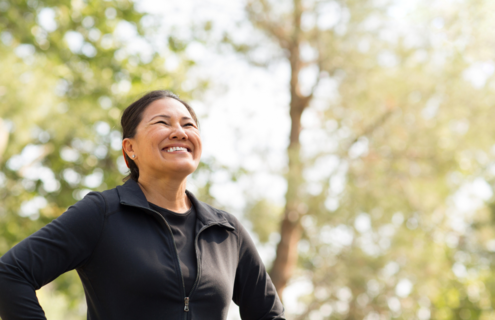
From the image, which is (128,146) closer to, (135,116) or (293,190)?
(135,116)

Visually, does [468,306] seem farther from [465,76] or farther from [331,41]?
[331,41]

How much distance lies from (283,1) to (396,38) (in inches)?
93.1

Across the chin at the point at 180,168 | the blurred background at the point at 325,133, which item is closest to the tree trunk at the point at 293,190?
the blurred background at the point at 325,133

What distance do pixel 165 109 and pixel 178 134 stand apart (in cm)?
13

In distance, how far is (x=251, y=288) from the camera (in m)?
1.91

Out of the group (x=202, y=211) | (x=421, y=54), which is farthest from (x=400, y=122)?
(x=202, y=211)

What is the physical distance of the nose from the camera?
176 cm

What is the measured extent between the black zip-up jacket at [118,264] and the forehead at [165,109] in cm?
26

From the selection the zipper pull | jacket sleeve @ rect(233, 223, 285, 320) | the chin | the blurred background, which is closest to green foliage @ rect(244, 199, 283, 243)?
the blurred background

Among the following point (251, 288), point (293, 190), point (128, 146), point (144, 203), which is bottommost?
point (293, 190)

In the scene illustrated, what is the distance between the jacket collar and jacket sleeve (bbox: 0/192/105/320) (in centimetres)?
14

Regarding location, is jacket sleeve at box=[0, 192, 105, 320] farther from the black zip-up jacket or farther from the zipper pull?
the zipper pull

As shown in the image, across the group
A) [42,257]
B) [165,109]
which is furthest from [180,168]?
[42,257]

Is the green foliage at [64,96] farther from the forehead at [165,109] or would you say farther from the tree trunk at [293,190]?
the forehead at [165,109]
